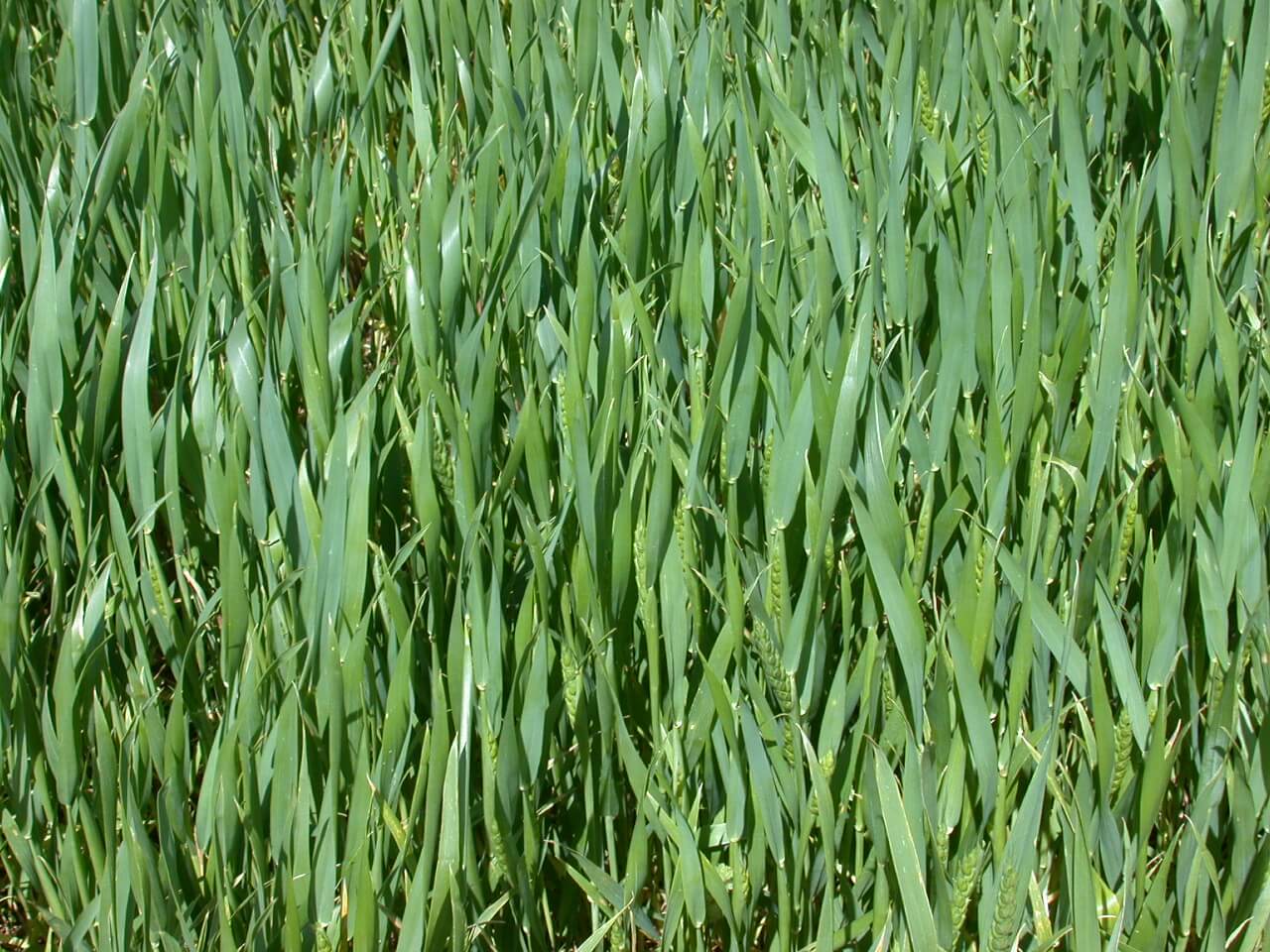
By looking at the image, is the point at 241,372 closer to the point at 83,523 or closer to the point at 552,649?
the point at 83,523

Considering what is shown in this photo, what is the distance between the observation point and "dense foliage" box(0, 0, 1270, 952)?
37.5 inches

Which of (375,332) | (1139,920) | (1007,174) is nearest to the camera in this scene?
(1139,920)

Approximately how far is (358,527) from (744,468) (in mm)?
320

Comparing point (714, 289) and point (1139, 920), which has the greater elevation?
point (714, 289)

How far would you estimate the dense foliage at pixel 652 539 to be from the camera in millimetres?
954

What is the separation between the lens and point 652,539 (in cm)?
101

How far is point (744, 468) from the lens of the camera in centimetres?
112

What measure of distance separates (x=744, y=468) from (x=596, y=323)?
18 cm

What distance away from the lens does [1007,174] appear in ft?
4.10

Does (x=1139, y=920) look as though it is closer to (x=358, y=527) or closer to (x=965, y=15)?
(x=358, y=527)

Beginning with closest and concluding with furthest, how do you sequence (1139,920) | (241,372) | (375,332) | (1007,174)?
(1139,920)
(241,372)
(1007,174)
(375,332)

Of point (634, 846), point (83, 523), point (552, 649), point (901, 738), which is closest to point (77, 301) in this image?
point (83, 523)

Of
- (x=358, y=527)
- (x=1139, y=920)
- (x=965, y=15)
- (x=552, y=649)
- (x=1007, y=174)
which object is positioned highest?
(x=965, y=15)

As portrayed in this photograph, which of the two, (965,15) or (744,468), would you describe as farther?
(965,15)
